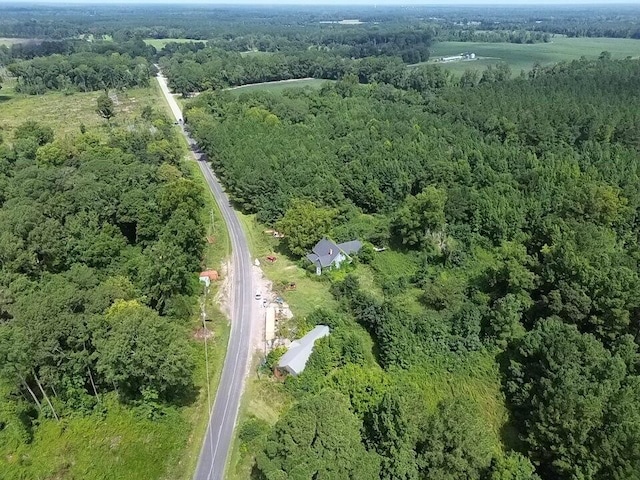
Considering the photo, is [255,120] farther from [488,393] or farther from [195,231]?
[488,393]

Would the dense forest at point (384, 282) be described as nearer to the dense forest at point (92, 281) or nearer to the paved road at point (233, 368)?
the dense forest at point (92, 281)

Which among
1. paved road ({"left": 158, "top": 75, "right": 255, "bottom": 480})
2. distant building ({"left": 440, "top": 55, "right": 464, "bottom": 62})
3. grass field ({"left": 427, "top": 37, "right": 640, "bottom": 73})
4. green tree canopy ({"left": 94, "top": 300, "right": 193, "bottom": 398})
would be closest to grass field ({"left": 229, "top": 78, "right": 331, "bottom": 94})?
grass field ({"left": 427, "top": 37, "right": 640, "bottom": 73})

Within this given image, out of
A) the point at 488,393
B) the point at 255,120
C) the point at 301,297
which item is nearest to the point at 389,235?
the point at 301,297

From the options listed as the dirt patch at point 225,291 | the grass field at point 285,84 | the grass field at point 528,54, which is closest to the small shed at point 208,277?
the dirt patch at point 225,291

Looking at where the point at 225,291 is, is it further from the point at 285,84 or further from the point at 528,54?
the point at 528,54

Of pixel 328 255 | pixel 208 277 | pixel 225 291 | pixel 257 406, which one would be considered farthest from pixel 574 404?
pixel 208 277
